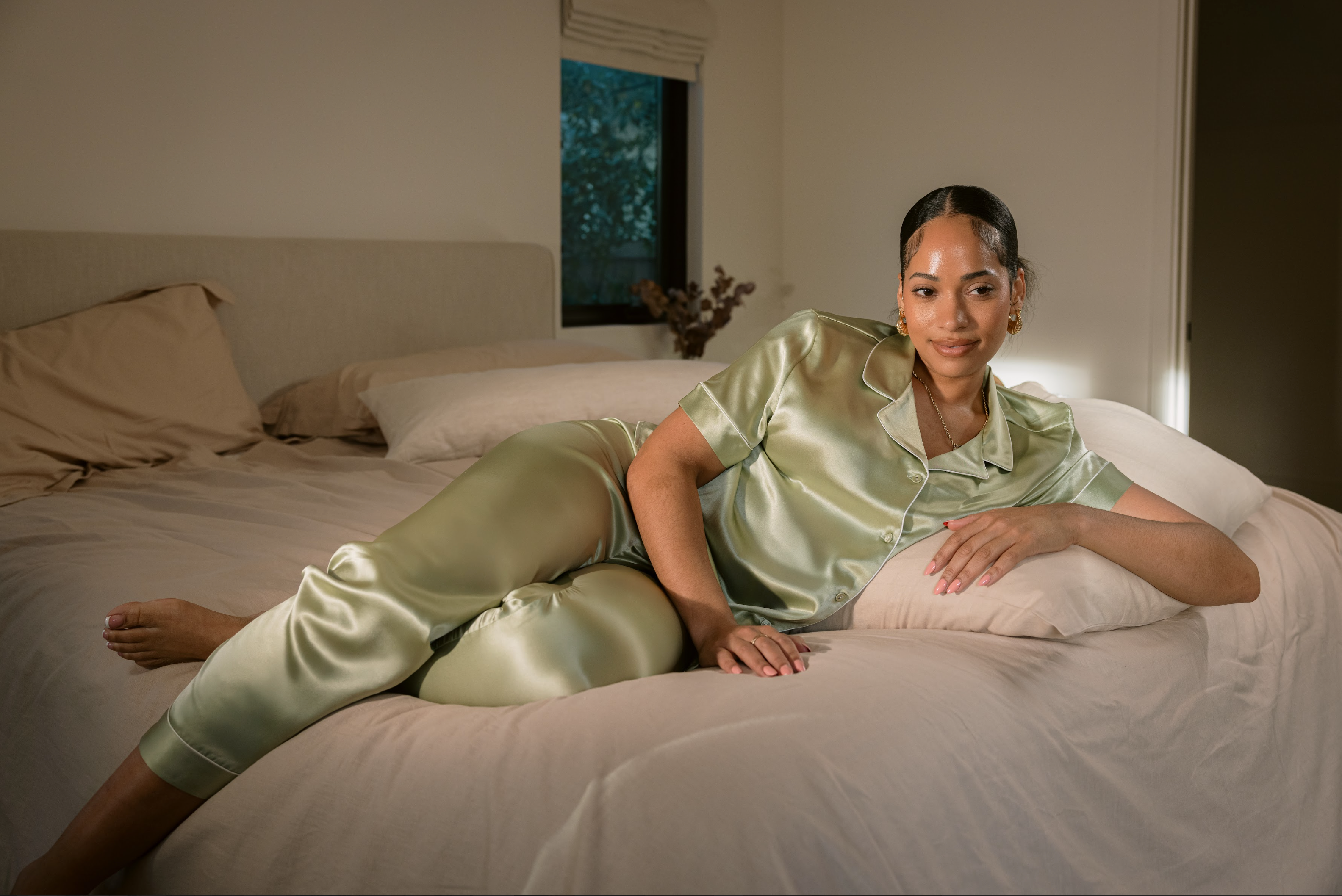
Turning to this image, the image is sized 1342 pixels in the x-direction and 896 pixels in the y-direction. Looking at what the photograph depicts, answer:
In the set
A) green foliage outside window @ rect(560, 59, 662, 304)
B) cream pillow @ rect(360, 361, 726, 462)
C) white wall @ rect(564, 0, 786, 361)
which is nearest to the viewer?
cream pillow @ rect(360, 361, 726, 462)

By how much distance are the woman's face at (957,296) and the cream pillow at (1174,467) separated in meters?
0.38

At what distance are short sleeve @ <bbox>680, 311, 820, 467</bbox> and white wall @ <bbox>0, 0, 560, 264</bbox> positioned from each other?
2015mm

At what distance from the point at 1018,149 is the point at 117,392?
298 centimetres

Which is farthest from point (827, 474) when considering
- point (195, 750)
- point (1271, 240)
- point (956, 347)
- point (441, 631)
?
point (1271, 240)

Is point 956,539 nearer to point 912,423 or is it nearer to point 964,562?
point 964,562

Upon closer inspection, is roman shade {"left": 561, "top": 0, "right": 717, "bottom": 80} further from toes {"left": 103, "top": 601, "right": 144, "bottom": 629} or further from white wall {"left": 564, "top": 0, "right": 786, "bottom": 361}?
toes {"left": 103, "top": 601, "right": 144, "bottom": 629}

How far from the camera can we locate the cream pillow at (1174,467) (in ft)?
5.28

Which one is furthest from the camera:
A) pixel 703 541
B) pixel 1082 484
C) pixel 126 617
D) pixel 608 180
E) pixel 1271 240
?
pixel 1271 240

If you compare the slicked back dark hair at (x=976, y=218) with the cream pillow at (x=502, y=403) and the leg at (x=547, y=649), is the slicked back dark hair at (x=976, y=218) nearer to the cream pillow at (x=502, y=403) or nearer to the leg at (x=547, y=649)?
the leg at (x=547, y=649)

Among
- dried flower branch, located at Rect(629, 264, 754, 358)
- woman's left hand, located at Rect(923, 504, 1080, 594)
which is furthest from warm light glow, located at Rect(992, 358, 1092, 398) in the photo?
woman's left hand, located at Rect(923, 504, 1080, 594)

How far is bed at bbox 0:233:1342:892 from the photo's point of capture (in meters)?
0.86

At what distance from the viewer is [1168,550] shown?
1310 mm

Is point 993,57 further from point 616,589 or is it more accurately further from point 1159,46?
point 616,589

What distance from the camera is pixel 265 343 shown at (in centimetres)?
282
